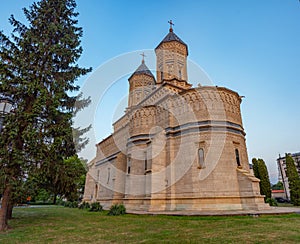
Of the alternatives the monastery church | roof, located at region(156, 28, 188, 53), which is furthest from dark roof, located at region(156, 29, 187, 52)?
the monastery church

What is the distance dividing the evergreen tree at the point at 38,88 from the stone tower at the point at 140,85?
1697 cm

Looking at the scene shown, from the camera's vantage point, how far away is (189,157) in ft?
49.1

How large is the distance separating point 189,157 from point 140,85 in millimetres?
16398

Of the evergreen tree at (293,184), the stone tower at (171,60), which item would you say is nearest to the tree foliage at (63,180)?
the stone tower at (171,60)

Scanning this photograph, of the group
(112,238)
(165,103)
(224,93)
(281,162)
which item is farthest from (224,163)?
(281,162)

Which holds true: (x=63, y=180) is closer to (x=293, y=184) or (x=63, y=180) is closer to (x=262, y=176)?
(x=262, y=176)

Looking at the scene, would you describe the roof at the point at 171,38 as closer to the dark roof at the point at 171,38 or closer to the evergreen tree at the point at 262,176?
the dark roof at the point at 171,38

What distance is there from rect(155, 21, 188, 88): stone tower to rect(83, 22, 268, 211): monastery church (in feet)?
Answer: 8.43

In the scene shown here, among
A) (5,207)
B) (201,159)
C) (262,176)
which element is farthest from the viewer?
(262,176)

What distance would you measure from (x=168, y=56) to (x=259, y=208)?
17276mm

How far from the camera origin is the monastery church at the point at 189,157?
13703 millimetres

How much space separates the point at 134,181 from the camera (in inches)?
682

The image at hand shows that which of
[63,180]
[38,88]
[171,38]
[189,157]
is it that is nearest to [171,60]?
[171,38]

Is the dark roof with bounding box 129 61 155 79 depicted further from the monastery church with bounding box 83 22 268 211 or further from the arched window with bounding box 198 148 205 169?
the arched window with bounding box 198 148 205 169
